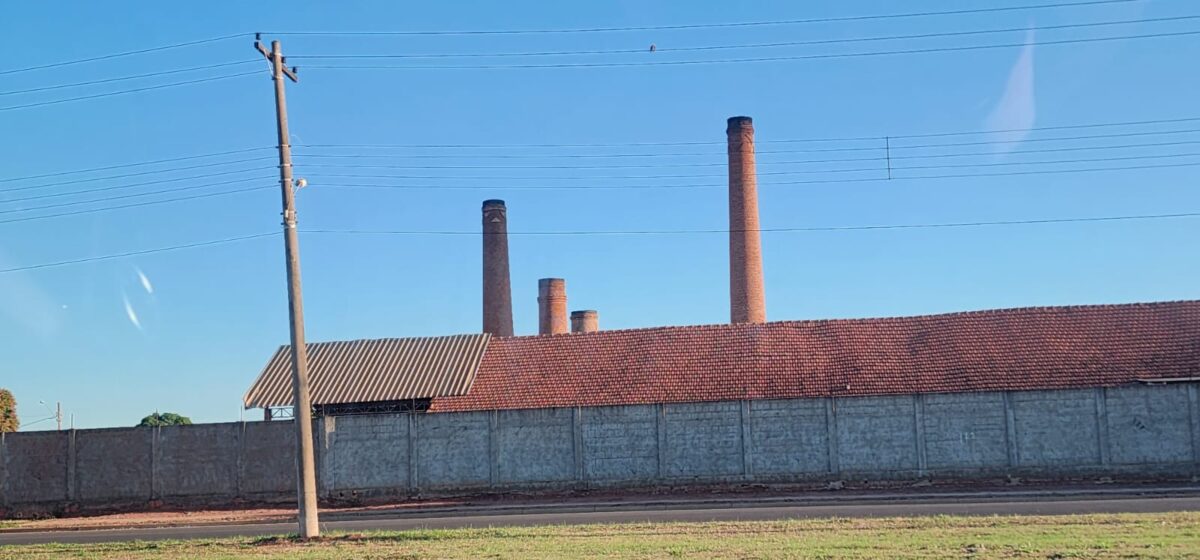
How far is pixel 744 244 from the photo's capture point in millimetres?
41406

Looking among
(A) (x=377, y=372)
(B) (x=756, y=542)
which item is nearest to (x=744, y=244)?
(A) (x=377, y=372)

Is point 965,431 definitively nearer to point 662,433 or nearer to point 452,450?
point 662,433

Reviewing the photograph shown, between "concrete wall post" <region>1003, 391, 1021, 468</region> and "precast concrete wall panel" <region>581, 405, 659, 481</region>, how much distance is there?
28.5 ft

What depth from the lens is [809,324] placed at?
3559 cm

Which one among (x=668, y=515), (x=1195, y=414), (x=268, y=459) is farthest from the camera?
(x=268, y=459)

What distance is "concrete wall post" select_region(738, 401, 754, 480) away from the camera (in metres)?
29.5

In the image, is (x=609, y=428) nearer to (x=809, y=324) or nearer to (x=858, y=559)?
(x=809, y=324)

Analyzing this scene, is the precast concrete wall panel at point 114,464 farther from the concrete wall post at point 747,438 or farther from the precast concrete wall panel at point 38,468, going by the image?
the concrete wall post at point 747,438

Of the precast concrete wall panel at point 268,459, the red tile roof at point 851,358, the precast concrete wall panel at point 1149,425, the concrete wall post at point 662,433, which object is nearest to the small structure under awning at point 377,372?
the red tile roof at point 851,358

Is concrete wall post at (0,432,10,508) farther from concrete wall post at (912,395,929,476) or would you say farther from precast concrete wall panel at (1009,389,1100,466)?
precast concrete wall panel at (1009,389,1100,466)

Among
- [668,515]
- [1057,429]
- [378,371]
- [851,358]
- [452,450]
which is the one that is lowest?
[668,515]

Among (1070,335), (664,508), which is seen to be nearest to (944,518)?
(664,508)

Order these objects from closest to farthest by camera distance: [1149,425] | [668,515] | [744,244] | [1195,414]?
[668,515] < [1195,414] < [1149,425] < [744,244]

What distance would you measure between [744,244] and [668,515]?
21.9 meters
